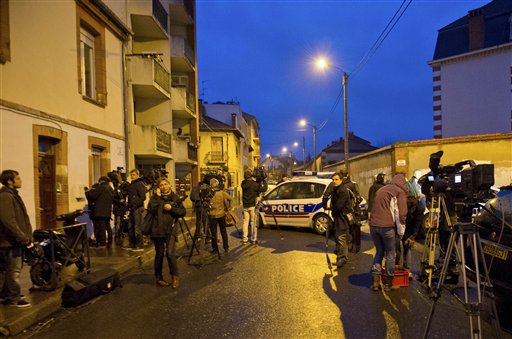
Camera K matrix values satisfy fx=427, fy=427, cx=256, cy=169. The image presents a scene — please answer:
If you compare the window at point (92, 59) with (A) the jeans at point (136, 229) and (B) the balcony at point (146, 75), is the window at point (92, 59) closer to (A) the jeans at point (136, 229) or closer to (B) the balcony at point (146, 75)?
(B) the balcony at point (146, 75)

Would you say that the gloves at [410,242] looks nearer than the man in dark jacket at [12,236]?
No

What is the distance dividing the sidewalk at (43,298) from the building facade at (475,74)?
37.5 meters

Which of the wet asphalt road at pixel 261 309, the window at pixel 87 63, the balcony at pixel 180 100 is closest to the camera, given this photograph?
the wet asphalt road at pixel 261 309

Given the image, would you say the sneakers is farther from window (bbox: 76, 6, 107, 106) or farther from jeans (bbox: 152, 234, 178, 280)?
window (bbox: 76, 6, 107, 106)

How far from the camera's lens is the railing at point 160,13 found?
18.4m

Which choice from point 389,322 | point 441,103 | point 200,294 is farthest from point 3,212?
point 441,103

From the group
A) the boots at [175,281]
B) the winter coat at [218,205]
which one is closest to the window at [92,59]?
the winter coat at [218,205]

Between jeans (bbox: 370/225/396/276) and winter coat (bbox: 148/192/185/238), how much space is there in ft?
10.3

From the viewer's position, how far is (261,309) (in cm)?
576

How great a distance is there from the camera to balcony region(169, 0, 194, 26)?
916 inches

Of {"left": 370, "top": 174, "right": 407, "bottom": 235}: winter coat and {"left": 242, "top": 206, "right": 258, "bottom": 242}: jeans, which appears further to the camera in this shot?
{"left": 242, "top": 206, "right": 258, "bottom": 242}: jeans

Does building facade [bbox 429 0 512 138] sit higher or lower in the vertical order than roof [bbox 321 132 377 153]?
higher

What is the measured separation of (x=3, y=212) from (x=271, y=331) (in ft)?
12.2

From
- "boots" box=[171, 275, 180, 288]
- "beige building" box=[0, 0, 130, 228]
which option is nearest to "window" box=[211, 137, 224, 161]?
"beige building" box=[0, 0, 130, 228]
